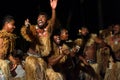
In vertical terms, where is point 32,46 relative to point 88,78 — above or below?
above

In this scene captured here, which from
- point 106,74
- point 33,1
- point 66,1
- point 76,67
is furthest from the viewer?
point 66,1

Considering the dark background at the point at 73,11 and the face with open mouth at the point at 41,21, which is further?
the dark background at the point at 73,11

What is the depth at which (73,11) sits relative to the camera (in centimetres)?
1345

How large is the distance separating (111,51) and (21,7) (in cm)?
239

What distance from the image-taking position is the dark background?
11.5 m

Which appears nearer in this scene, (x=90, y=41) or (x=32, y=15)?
(x=90, y=41)

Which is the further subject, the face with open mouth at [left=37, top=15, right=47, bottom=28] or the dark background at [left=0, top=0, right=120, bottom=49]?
the dark background at [left=0, top=0, right=120, bottom=49]

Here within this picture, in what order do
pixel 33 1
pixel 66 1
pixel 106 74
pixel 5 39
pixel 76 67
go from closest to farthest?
pixel 5 39 < pixel 76 67 < pixel 106 74 < pixel 33 1 < pixel 66 1

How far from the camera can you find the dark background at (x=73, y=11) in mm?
11469

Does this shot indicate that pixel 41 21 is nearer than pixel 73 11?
Yes

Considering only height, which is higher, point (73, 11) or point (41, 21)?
point (41, 21)

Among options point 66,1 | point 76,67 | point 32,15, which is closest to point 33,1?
point 32,15

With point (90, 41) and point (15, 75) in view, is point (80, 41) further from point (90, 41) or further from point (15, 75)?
point (15, 75)

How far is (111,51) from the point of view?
11133 mm
